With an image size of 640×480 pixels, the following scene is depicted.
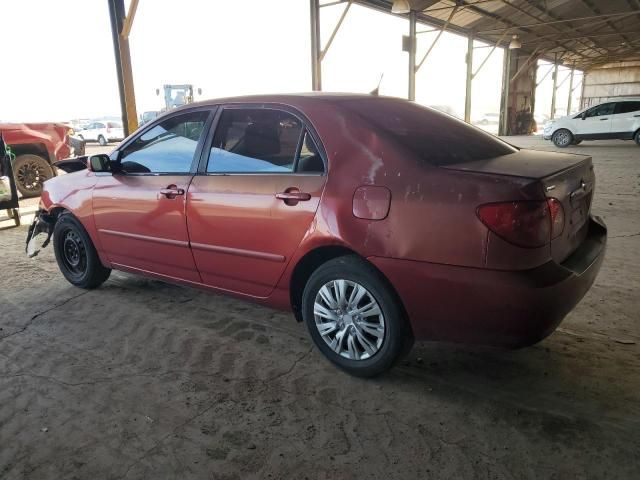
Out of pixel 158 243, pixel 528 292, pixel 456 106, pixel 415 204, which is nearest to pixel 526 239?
pixel 528 292

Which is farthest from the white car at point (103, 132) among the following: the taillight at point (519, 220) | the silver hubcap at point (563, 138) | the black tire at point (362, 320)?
the taillight at point (519, 220)

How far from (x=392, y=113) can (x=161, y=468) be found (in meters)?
2.14

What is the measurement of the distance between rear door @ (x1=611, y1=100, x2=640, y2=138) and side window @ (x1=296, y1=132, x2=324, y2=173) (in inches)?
704

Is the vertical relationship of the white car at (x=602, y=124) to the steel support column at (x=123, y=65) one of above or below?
below

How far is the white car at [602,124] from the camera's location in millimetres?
16641

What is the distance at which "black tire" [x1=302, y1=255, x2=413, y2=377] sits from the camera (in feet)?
7.92

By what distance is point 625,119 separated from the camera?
16750 mm

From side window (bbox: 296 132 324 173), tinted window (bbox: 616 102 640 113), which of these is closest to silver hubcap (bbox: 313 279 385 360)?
side window (bbox: 296 132 324 173)

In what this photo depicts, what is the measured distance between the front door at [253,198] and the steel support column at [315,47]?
36.3 feet

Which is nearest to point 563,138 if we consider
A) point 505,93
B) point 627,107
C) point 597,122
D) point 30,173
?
point 597,122

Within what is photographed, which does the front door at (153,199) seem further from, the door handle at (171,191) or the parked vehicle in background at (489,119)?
the parked vehicle in background at (489,119)

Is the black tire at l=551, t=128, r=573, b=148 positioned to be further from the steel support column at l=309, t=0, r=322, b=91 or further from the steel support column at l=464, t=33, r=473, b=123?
the steel support column at l=309, t=0, r=322, b=91

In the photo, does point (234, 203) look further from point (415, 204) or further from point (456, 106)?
point (456, 106)

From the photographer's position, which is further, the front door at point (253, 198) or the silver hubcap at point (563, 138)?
the silver hubcap at point (563, 138)
